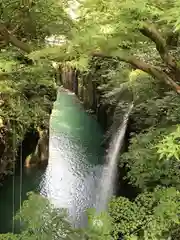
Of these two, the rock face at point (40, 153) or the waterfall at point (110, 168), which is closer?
the waterfall at point (110, 168)

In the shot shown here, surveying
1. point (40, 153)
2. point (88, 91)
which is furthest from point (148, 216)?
point (88, 91)

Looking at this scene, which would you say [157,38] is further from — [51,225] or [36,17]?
[51,225]

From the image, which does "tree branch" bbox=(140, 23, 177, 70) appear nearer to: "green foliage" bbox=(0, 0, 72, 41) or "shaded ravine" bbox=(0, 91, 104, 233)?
"green foliage" bbox=(0, 0, 72, 41)

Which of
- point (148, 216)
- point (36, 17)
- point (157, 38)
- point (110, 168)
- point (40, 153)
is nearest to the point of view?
point (157, 38)

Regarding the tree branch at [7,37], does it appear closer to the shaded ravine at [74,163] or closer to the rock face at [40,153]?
the shaded ravine at [74,163]

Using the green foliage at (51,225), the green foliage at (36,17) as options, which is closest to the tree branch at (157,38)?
the green foliage at (36,17)

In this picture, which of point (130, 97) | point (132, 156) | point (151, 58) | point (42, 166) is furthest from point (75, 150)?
point (132, 156)
